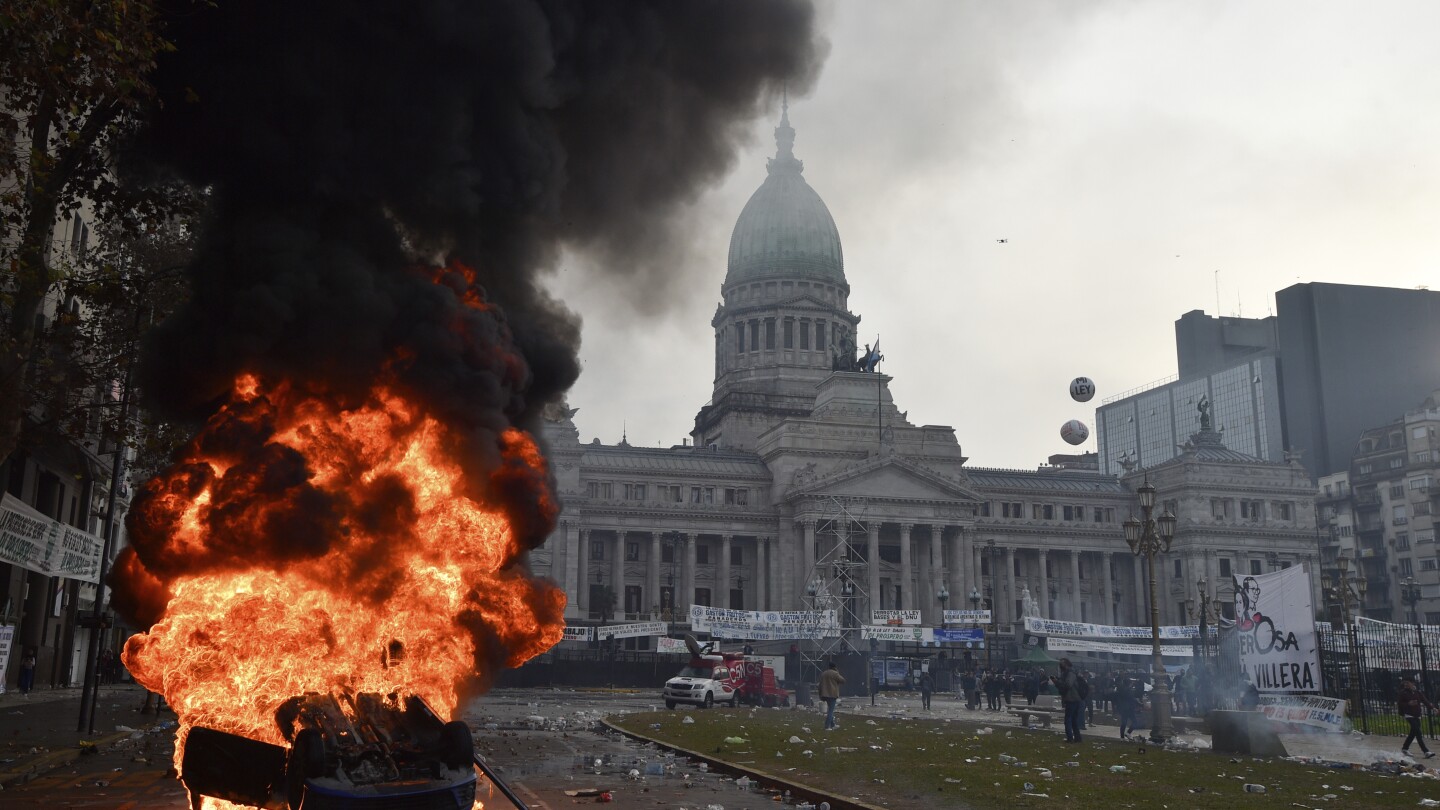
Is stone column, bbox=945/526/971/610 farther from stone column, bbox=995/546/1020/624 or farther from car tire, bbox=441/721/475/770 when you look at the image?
car tire, bbox=441/721/475/770

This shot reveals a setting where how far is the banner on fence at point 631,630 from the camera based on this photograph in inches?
2270

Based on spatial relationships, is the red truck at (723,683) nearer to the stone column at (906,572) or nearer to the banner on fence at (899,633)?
the banner on fence at (899,633)

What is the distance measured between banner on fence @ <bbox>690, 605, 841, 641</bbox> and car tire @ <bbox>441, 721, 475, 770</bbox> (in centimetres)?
4593

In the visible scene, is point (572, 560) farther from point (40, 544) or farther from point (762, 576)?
point (40, 544)

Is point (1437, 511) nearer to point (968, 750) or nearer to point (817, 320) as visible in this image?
point (817, 320)

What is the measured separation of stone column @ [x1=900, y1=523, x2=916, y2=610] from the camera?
8675 cm

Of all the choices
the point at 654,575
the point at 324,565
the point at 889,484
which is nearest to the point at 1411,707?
the point at 324,565

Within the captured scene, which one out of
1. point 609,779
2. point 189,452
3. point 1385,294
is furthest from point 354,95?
point 1385,294

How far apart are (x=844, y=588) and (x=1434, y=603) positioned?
175 feet

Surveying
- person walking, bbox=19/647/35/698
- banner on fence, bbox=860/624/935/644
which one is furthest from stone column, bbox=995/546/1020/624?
person walking, bbox=19/647/35/698

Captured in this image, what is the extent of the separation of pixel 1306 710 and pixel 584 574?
64.5 metres

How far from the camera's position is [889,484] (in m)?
88.4

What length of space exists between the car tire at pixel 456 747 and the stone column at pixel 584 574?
74.5 m

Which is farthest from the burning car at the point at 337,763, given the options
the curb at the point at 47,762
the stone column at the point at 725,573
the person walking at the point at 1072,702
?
the stone column at the point at 725,573
